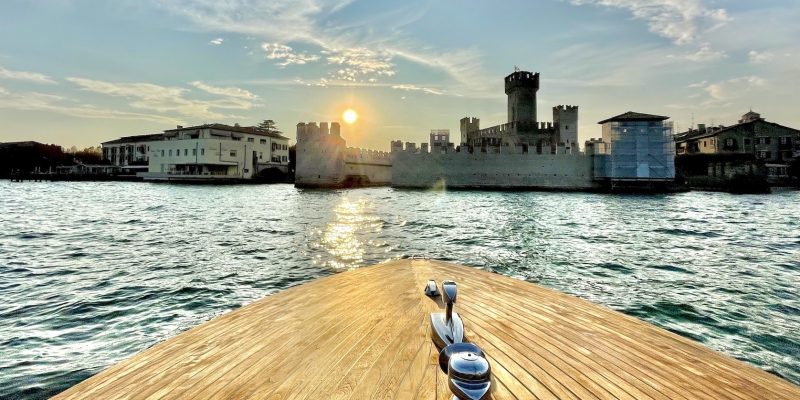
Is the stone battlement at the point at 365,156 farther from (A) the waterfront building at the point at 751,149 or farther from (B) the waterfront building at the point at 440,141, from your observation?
(A) the waterfront building at the point at 751,149

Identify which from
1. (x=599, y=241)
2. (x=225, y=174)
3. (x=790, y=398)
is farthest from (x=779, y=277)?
(x=225, y=174)

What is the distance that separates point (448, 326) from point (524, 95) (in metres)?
73.1

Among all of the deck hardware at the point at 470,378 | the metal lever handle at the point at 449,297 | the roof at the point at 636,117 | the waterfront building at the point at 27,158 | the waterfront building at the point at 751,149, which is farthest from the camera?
the waterfront building at the point at 27,158

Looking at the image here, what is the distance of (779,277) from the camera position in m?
10.2

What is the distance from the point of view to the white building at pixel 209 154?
226 ft

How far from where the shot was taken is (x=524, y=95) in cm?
6869

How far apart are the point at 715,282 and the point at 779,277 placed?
2428 millimetres

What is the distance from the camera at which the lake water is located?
239 inches

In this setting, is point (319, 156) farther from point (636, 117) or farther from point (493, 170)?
point (636, 117)

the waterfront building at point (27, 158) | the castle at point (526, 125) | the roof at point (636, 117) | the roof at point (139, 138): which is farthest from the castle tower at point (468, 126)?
the waterfront building at point (27, 158)

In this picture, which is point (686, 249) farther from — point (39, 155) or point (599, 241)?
point (39, 155)

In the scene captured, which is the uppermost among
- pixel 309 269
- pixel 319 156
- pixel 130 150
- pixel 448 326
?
pixel 130 150

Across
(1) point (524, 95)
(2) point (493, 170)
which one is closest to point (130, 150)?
(2) point (493, 170)

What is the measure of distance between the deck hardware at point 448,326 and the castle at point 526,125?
204ft
